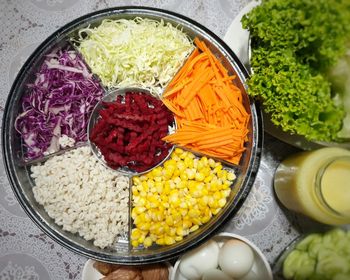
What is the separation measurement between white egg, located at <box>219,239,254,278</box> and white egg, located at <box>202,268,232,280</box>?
25 millimetres

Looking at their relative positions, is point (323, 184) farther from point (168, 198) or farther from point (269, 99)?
point (168, 198)

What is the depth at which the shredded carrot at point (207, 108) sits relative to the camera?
7.14 feet

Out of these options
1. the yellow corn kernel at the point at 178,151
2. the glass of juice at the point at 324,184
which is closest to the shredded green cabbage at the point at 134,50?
the yellow corn kernel at the point at 178,151

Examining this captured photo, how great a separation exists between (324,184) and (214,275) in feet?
2.62

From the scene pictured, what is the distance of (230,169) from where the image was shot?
2.33m

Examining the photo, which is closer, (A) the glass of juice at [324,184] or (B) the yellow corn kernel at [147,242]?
(A) the glass of juice at [324,184]

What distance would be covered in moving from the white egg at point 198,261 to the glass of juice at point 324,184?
22.8 inches

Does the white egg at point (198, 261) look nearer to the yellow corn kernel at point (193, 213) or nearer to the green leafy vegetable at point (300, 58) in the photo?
the yellow corn kernel at point (193, 213)

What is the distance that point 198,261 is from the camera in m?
2.22

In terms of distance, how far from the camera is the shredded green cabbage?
2.27 meters

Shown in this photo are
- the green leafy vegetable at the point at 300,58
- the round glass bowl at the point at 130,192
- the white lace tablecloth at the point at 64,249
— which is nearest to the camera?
the green leafy vegetable at the point at 300,58

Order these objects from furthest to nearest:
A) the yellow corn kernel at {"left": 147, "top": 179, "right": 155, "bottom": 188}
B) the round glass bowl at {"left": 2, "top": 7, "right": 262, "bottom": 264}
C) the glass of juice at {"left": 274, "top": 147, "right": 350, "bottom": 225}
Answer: the yellow corn kernel at {"left": 147, "top": 179, "right": 155, "bottom": 188}
the round glass bowl at {"left": 2, "top": 7, "right": 262, "bottom": 264}
the glass of juice at {"left": 274, "top": 147, "right": 350, "bottom": 225}

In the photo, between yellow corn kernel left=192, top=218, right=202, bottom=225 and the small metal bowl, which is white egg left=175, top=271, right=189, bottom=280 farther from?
the small metal bowl

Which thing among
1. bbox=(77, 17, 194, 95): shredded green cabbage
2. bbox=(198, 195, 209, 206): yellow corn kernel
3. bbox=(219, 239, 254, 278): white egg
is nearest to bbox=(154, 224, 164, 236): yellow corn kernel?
bbox=(198, 195, 209, 206): yellow corn kernel
